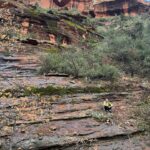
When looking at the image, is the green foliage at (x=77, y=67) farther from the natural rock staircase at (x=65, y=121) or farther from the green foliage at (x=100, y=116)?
the green foliage at (x=100, y=116)

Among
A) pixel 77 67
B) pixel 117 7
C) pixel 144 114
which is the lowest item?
pixel 144 114

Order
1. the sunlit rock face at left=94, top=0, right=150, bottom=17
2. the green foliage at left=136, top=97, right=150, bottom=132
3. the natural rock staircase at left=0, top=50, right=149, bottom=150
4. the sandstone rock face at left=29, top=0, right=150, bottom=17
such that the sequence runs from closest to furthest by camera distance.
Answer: the natural rock staircase at left=0, top=50, right=149, bottom=150 → the green foliage at left=136, top=97, right=150, bottom=132 → the sandstone rock face at left=29, top=0, right=150, bottom=17 → the sunlit rock face at left=94, top=0, right=150, bottom=17

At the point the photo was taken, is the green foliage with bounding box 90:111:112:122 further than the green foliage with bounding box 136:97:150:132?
Yes

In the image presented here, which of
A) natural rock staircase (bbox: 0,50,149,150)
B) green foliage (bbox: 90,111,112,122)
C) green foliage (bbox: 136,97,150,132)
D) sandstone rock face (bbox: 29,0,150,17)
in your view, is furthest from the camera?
sandstone rock face (bbox: 29,0,150,17)

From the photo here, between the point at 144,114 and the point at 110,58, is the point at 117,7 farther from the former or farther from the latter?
the point at 144,114

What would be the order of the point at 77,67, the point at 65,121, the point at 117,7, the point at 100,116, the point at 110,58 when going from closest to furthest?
the point at 65,121, the point at 100,116, the point at 77,67, the point at 110,58, the point at 117,7

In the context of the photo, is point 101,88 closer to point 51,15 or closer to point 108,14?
point 51,15

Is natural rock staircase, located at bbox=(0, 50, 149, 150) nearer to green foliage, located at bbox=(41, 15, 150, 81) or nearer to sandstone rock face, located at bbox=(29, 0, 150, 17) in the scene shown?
green foliage, located at bbox=(41, 15, 150, 81)

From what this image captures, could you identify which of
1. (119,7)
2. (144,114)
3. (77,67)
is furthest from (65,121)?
(119,7)

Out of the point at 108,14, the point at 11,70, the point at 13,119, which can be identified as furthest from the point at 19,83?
the point at 108,14

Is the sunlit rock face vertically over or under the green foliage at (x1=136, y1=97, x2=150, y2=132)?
over

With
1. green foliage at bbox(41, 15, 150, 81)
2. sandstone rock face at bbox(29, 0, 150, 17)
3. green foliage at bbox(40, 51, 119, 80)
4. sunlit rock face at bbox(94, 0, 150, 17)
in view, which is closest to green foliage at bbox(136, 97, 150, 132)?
green foliage at bbox(40, 51, 119, 80)

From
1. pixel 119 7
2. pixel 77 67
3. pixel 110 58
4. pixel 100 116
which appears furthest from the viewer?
pixel 119 7

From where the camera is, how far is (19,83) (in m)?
17.4
